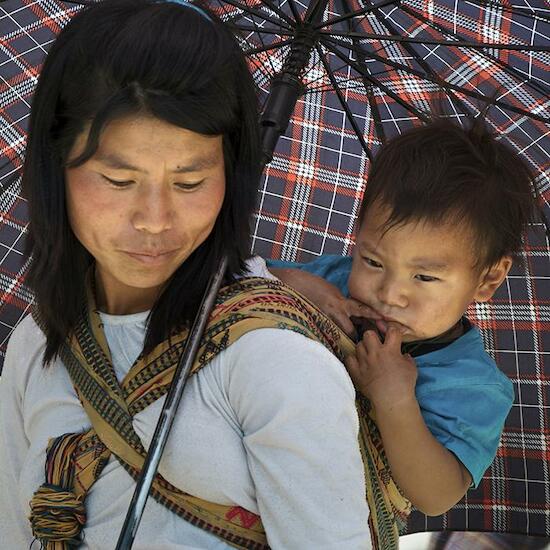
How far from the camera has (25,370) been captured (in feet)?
6.40

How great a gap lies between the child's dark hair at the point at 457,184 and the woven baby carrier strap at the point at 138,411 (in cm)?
51

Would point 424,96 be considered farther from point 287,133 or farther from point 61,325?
point 61,325

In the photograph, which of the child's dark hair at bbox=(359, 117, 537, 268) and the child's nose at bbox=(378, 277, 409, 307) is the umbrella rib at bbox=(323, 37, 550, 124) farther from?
the child's nose at bbox=(378, 277, 409, 307)

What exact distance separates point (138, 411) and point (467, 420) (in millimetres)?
762

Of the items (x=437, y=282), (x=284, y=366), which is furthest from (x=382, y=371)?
(x=284, y=366)

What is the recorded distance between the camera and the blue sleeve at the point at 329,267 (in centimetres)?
250

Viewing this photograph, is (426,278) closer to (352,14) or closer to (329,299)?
(329,299)

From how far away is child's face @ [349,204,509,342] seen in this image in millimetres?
2223

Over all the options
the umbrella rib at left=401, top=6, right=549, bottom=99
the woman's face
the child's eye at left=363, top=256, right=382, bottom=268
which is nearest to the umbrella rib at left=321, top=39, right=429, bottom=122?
the umbrella rib at left=401, top=6, right=549, bottom=99

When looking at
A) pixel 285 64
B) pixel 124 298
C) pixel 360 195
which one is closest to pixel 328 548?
pixel 124 298

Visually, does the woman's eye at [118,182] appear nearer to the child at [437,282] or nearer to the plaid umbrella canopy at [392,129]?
the child at [437,282]

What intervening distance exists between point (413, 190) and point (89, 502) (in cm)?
101

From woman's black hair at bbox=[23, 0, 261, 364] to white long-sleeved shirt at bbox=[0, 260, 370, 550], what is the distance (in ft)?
0.66

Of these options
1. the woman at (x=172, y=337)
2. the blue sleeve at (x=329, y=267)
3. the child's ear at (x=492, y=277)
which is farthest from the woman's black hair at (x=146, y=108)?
the child's ear at (x=492, y=277)
